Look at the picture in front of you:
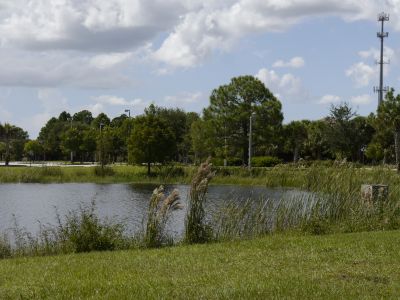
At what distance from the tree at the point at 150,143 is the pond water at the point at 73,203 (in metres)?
8.66

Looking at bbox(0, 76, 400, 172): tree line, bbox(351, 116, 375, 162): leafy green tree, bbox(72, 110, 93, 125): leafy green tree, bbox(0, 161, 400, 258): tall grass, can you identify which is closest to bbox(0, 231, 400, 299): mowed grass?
bbox(0, 161, 400, 258): tall grass

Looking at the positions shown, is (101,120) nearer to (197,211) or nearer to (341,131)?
(341,131)

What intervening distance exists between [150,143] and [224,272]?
135ft

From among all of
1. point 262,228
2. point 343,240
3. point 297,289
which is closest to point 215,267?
point 297,289

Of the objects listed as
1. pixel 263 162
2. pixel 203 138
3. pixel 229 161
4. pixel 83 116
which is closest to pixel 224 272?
pixel 263 162

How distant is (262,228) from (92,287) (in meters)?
7.32

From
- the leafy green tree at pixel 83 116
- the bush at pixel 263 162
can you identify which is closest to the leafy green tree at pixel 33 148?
the leafy green tree at pixel 83 116

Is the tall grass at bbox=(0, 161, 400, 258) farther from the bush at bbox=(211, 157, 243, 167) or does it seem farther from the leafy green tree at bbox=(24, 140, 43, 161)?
the leafy green tree at bbox=(24, 140, 43, 161)

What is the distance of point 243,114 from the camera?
55844mm

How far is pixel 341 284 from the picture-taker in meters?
7.43

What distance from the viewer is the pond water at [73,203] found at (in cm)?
1825

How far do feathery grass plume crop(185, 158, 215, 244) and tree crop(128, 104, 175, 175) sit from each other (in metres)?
36.5

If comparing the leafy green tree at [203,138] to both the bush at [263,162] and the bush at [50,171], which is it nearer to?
the bush at [263,162]

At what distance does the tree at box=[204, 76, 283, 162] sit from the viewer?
56406mm
